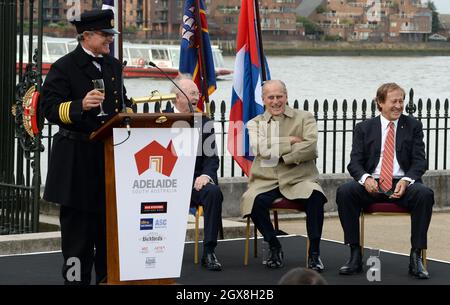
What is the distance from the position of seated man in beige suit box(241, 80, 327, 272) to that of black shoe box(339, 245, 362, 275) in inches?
7.1

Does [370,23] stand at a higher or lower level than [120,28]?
lower

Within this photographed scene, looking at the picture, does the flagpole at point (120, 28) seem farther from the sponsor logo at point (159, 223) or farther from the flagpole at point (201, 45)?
the flagpole at point (201, 45)

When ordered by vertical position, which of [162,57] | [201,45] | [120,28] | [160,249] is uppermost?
[120,28]

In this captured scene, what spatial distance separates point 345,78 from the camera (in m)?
66.5

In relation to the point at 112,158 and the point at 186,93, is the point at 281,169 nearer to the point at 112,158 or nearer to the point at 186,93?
the point at 186,93

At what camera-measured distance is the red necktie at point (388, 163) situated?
30.7 ft

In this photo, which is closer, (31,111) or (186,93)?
(186,93)

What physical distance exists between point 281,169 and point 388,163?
76 centimetres

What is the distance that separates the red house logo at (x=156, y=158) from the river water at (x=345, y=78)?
29119 millimetres

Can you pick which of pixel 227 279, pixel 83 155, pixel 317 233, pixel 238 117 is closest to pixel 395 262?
pixel 317 233

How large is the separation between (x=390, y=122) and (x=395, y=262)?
103cm

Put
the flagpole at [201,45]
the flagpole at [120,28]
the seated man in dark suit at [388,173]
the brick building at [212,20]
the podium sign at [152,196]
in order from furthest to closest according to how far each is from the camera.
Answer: the brick building at [212,20], the flagpole at [201,45], the seated man in dark suit at [388,173], the flagpole at [120,28], the podium sign at [152,196]

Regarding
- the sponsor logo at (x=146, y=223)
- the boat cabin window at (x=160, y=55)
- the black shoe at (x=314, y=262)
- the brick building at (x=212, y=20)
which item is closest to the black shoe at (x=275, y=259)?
the black shoe at (x=314, y=262)

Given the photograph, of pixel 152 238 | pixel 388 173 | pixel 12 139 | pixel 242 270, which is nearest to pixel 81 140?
pixel 152 238
